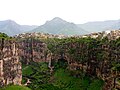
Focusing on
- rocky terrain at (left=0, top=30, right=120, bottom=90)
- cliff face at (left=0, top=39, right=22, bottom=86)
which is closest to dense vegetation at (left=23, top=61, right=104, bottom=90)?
rocky terrain at (left=0, top=30, right=120, bottom=90)

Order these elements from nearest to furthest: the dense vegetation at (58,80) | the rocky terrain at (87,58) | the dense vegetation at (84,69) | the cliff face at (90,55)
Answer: the rocky terrain at (87,58), the cliff face at (90,55), the dense vegetation at (84,69), the dense vegetation at (58,80)

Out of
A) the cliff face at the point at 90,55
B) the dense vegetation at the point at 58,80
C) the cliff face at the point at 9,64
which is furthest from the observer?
the dense vegetation at the point at 58,80

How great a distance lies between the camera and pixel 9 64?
438 feet

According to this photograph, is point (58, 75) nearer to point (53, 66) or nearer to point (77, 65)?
point (77, 65)

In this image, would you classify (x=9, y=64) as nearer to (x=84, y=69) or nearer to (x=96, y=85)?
(x=84, y=69)

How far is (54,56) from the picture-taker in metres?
187

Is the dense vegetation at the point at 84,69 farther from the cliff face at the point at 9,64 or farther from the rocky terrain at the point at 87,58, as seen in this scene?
the cliff face at the point at 9,64

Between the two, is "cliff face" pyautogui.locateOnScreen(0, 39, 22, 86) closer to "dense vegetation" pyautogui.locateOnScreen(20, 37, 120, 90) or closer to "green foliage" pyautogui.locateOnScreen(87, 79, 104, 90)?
"dense vegetation" pyautogui.locateOnScreen(20, 37, 120, 90)

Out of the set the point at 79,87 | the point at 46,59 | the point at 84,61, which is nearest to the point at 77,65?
the point at 84,61

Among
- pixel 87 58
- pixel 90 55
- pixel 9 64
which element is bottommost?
pixel 9 64

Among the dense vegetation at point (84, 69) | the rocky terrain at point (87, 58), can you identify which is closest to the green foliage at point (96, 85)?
the dense vegetation at point (84, 69)

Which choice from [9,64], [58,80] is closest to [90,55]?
[58,80]

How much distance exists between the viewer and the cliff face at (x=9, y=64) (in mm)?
126569

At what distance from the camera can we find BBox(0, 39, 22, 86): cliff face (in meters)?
127
